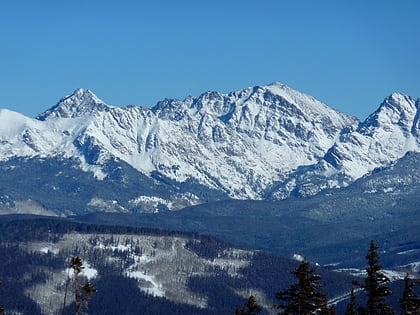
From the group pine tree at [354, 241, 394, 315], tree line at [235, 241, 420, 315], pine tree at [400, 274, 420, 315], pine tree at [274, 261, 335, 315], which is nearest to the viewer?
pine tree at [274, 261, 335, 315]

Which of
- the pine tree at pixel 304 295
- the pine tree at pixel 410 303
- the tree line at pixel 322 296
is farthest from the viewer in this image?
the pine tree at pixel 410 303

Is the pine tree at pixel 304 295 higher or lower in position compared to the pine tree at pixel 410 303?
lower

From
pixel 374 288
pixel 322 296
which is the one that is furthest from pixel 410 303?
pixel 322 296

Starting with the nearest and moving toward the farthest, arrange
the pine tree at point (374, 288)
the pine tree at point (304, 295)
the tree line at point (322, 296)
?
the pine tree at point (304, 295) < the tree line at point (322, 296) < the pine tree at point (374, 288)

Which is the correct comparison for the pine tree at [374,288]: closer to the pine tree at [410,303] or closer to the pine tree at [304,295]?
the pine tree at [410,303]

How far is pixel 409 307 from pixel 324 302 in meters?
7.37

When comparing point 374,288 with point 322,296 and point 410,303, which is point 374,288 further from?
point 322,296

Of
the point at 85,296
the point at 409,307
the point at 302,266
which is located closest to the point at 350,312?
the point at 409,307

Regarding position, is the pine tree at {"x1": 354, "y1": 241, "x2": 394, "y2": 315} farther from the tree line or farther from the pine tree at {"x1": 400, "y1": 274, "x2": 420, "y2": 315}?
the pine tree at {"x1": 400, "y1": 274, "x2": 420, "y2": 315}

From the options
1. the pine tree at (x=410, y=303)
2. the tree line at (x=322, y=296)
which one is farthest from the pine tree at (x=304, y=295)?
the pine tree at (x=410, y=303)

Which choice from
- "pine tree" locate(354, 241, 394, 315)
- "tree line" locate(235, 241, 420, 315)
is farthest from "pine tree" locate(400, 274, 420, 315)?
"pine tree" locate(354, 241, 394, 315)

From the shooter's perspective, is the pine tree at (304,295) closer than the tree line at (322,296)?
Yes

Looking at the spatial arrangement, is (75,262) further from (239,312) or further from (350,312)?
(350,312)

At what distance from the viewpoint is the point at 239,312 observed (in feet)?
300
